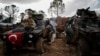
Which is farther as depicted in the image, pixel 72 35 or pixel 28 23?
pixel 72 35

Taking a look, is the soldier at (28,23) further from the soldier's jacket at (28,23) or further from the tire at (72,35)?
the tire at (72,35)

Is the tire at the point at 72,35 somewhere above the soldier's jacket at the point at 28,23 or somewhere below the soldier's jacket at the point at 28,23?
below

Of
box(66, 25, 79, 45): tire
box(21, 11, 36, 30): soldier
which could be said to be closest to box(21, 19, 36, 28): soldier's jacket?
box(21, 11, 36, 30): soldier

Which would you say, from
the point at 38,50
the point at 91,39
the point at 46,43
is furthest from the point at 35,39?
the point at 46,43

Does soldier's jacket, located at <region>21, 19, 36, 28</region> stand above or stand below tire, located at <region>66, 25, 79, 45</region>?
above

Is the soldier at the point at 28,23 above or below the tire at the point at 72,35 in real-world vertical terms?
above

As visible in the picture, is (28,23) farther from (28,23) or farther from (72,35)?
(72,35)

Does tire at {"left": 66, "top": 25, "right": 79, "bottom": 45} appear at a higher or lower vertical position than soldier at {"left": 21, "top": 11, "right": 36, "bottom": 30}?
lower

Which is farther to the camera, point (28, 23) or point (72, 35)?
point (72, 35)

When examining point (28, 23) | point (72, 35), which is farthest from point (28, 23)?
point (72, 35)

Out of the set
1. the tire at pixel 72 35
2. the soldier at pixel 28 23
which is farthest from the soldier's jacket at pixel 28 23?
the tire at pixel 72 35

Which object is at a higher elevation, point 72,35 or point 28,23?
point 28,23

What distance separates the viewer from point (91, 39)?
6617mm

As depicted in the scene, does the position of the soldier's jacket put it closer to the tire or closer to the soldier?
the soldier
